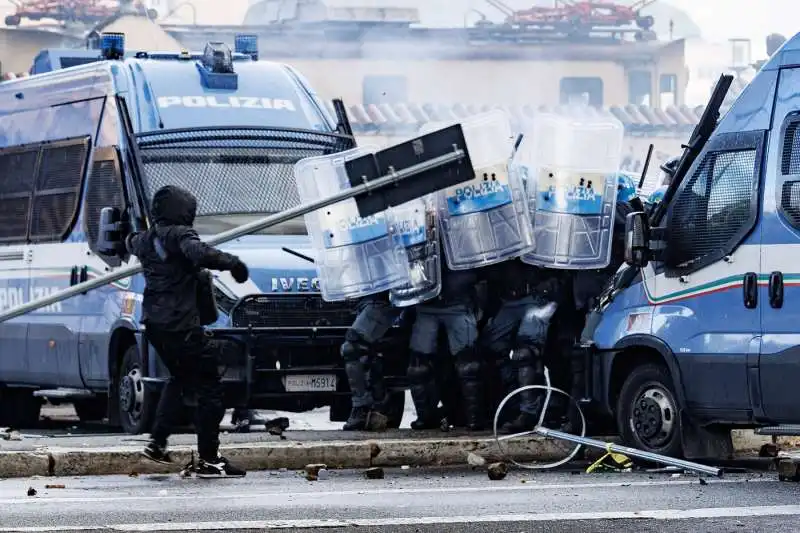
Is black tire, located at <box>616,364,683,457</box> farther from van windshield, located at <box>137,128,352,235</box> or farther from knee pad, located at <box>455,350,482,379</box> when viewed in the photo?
van windshield, located at <box>137,128,352,235</box>

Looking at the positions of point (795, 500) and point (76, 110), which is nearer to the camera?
point (795, 500)

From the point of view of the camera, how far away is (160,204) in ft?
35.3

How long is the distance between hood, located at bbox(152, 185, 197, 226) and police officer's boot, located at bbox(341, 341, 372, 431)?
97.0 inches

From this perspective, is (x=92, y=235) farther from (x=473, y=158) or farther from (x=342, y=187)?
(x=473, y=158)

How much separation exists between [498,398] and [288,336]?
1.51 m

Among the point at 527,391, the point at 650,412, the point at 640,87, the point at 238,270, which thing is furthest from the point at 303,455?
the point at 640,87

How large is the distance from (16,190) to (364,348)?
4.46 meters

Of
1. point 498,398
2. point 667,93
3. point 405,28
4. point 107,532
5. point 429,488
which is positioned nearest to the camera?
point 107,532

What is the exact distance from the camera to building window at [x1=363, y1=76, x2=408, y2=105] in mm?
47469

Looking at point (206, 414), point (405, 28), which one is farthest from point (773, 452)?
point (405, 28)

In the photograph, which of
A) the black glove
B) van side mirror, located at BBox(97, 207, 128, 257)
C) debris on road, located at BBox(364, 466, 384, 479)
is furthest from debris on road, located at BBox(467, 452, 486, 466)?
van side mirror, located at BBox(97, 207, 128, 257)

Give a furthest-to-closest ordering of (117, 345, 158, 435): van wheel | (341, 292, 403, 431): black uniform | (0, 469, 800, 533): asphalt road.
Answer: (117, 345, 158, 435): van wheel, (341, 292, 403, 431): black uniform, (0, 469, 800, 533): asphalt road

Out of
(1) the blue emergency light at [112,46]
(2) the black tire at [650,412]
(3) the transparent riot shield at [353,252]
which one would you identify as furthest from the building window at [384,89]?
(2) the black tire at [650,412]

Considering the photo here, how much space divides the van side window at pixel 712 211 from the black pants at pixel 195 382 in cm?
268
